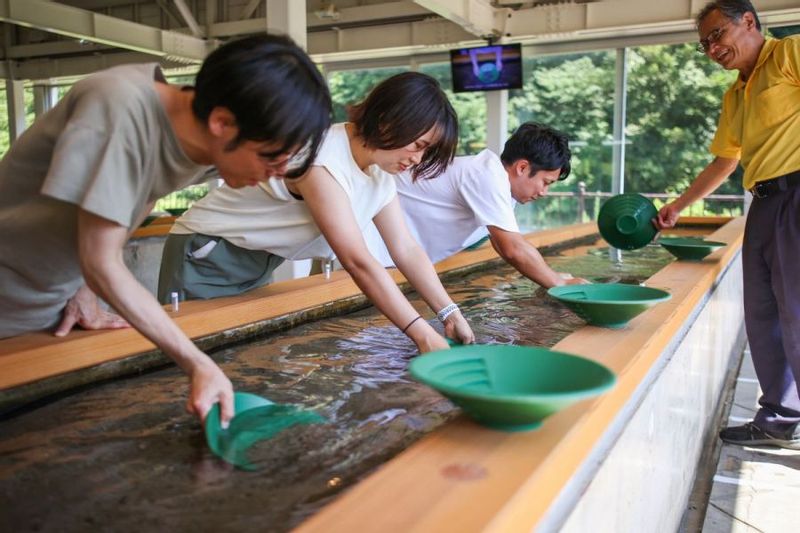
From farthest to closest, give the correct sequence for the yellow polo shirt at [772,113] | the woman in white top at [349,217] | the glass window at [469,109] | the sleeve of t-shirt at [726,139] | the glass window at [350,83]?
the glass window at [350,83] → the glass window at [469,109] → the sleeve of t-shirt at [726,139] → the yellow polo shirt at [772,113] → the woman in white top at [349,217]

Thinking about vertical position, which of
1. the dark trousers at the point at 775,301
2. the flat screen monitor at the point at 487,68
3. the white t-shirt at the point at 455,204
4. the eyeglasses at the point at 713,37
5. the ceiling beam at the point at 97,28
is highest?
the ceiling beam at the point at 97,28

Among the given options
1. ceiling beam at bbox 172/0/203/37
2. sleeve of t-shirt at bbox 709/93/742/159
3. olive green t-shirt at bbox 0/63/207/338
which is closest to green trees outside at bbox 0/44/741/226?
ceiling beam at bbox 172/0/203/37

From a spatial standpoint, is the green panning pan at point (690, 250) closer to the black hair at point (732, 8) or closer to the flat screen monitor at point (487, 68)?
the black hair at point (732, 8)

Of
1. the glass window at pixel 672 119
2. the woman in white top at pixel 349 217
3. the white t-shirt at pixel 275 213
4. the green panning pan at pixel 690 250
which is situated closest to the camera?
the woman in white top at pixel 349 217

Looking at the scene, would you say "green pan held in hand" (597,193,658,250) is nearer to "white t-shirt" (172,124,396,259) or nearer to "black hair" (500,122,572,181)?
"black hair" (500,122,572,181)

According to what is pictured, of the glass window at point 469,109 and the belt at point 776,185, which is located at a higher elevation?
the glass window at point 469,109

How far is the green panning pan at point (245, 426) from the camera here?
3.91 ft

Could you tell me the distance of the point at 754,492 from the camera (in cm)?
264

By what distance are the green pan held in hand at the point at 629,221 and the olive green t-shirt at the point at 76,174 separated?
2.54 m

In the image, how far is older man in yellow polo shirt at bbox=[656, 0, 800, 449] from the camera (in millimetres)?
2729

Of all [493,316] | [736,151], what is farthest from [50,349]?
[736,151]

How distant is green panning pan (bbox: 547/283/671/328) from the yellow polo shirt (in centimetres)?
126

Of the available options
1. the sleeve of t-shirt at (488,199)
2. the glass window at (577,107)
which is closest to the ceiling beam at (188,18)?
the glass window at (577,107)

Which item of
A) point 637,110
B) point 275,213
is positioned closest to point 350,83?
point 637,110
